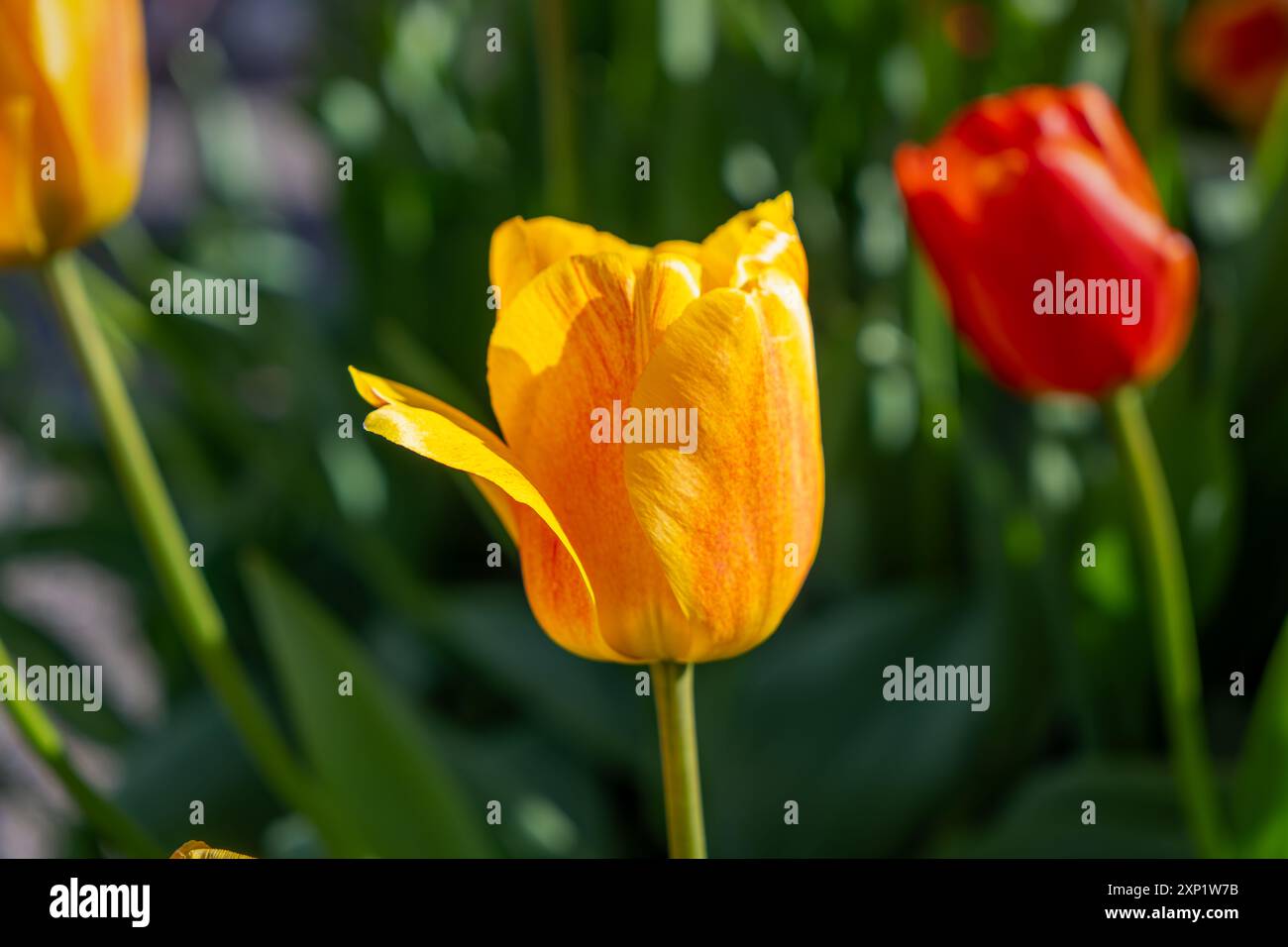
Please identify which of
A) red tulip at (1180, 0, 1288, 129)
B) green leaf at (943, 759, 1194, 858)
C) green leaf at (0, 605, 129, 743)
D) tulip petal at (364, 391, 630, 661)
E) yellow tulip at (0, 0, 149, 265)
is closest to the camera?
tulip petal at (364, 391, 630, 661)

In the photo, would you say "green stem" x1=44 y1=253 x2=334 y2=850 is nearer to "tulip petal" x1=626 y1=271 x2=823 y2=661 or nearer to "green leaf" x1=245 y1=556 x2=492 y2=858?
"green leaf" x1=245 y1=556 x2=492 y2=858

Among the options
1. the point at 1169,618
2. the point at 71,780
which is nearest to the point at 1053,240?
the point at 1169,618

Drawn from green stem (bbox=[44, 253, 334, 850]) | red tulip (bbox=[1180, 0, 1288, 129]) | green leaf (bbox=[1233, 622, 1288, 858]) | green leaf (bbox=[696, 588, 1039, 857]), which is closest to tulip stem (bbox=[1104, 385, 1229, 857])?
green leaf (bbox=[1233, 622, 1288, 858])

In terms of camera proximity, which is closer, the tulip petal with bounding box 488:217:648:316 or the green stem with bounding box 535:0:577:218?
the tulip petal with bounding box 488:217:648:316

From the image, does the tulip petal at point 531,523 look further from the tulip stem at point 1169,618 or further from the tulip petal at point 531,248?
the tulip stem at point 1169,618

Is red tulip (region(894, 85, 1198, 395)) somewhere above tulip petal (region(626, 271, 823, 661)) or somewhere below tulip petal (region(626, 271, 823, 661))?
above
